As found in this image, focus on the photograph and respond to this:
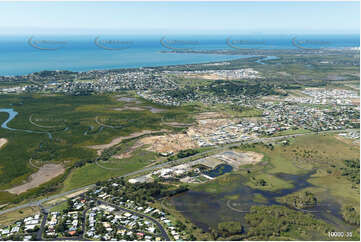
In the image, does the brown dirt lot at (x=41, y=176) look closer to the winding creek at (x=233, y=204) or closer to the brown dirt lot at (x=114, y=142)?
the brown dirt lot at (x=114, y=142)

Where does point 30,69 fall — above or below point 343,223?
above

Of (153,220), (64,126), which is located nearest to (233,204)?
(153,220)

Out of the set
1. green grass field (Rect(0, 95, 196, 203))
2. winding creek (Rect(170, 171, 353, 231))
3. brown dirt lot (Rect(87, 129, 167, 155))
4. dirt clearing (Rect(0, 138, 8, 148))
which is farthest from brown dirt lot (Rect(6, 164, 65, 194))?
winding creek (Rect(170, 171, 353, 231))

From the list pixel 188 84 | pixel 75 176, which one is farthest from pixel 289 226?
pixel 188 84

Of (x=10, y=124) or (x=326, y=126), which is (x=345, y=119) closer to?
(x=326, y=126)

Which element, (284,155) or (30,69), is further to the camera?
(30,69)

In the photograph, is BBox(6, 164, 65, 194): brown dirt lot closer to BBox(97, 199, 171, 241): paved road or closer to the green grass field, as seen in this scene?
the green grass field

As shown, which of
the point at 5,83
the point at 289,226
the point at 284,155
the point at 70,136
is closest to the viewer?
the point at 289,226

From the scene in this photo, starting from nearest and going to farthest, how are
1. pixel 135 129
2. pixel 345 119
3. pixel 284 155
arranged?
pixel 284 155, pixel 135 129, pixel 345 119

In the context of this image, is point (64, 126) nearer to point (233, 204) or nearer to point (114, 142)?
point (114, 142)
